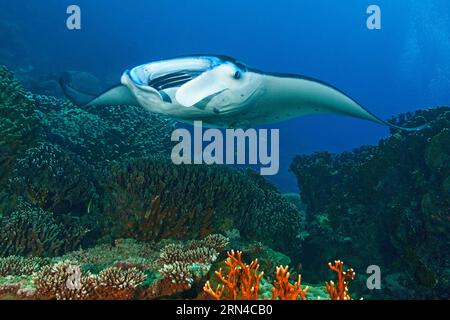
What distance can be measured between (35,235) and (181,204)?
2343 millimetres

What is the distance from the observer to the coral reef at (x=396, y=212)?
5797 mm

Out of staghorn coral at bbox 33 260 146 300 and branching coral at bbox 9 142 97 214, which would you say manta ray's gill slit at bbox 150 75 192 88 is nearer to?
staghorn coral at bbox 33 260 146 300

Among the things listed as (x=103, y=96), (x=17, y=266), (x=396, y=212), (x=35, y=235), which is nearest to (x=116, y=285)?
(x=17, y=266)

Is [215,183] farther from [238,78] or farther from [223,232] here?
[238,78]

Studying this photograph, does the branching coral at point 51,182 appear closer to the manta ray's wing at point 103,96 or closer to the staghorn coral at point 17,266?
the manta ray's wing at point 103,96

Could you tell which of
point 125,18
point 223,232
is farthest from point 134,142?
point 125,18

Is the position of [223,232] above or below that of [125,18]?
below

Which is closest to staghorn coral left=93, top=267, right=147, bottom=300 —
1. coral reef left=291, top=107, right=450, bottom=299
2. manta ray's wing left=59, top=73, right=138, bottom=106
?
manta ray's wing left=59, top=73, right=138, bottom=106

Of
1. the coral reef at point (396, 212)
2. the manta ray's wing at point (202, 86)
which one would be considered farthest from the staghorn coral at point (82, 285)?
the coral reef at point (396, 212)

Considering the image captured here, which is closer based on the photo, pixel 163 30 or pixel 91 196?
pixel 91 196
